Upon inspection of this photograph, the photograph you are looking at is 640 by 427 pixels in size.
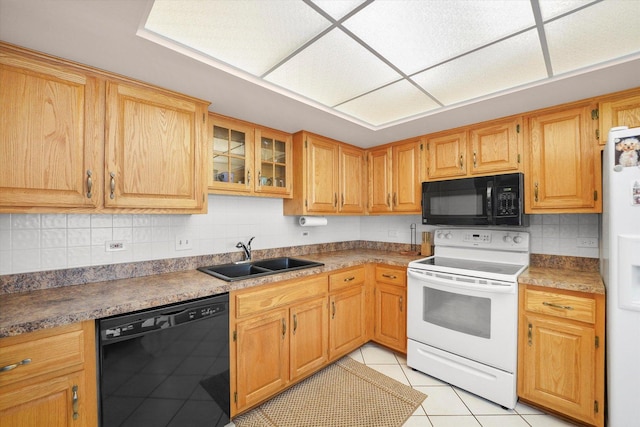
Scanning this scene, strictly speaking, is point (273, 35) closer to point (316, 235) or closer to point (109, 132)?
point (109, 132)

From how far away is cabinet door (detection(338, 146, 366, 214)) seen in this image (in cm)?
302

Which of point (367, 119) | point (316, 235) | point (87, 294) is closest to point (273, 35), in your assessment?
point (367, 119)

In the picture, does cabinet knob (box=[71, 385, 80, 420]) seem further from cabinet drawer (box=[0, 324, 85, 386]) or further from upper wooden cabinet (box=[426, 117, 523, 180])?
upper wooden cabinet (box=[426, 117, 523, 180])

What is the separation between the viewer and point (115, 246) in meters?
1.83

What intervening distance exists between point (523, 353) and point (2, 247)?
3.24 metres

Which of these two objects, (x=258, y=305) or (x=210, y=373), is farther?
(x=258, y=305)

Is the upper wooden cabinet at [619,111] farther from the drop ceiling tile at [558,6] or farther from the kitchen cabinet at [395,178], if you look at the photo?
the kitchen cabinet at [395,178]

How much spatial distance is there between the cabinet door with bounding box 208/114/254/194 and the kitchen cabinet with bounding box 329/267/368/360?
112cm

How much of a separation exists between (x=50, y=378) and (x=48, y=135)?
1.14 m

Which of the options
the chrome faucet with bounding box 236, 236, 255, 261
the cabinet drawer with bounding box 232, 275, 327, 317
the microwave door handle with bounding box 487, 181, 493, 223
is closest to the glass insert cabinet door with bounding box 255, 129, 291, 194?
the chrome faucet with bounding box 236, 236, 255, 261

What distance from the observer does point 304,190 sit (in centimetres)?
264

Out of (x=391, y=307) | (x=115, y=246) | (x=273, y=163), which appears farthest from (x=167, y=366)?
(x=391, y=307)

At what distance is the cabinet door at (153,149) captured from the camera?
159 cm

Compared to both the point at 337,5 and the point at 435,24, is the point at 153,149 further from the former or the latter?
the point at 435,24
